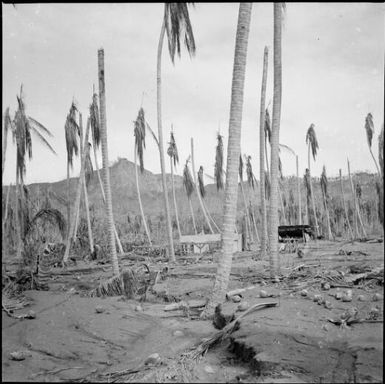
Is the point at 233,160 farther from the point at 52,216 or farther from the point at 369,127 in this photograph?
the point at 369,127

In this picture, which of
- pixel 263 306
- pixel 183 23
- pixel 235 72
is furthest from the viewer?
pixel 183 23

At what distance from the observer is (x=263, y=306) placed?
591 cm

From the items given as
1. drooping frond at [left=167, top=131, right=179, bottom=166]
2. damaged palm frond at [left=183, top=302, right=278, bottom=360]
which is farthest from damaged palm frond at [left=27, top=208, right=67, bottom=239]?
drooping frond at [left=167, top=131, right=179, bottom=166]

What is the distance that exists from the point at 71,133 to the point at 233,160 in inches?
532

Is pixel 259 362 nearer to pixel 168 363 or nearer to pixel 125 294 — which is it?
pixel 168 363

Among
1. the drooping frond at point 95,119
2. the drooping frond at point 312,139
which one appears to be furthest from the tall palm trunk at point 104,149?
the drooping frond at point 312,139

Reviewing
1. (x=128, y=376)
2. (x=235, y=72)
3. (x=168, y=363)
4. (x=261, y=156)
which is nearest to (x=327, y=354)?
(x=168, y=363)

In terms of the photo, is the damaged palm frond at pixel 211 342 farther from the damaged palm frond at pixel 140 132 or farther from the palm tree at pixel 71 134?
the damaged palm frond at pixel 140 132

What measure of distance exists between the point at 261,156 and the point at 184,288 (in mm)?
7868

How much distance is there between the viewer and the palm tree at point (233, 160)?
677 cm

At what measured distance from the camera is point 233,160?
22.7 ft

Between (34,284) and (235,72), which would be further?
(34,284)

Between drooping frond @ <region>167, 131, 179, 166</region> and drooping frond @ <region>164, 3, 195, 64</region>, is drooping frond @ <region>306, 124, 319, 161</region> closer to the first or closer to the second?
drooping frond @ <region>167, 131, 179, 166</region>

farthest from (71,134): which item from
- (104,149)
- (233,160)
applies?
(233,160)
